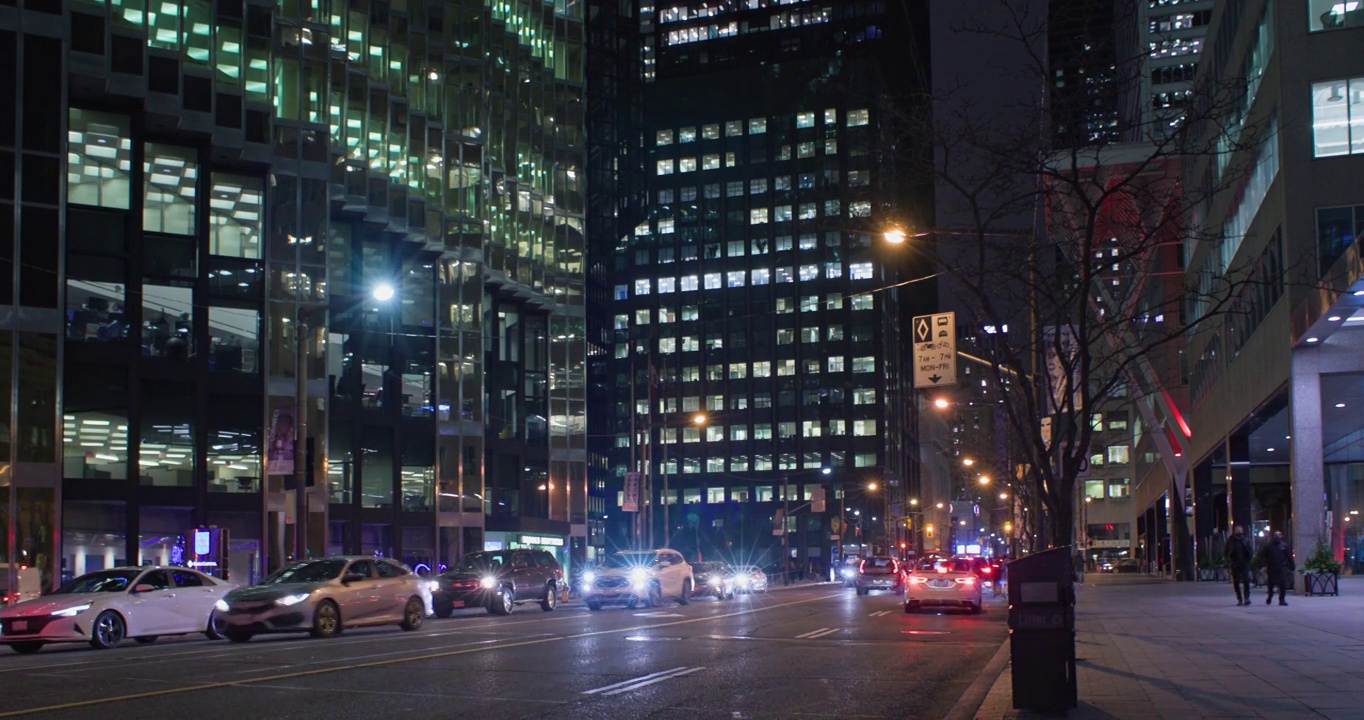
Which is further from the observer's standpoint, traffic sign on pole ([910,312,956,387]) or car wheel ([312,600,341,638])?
traffic sign on pole ([910,312,956,387])

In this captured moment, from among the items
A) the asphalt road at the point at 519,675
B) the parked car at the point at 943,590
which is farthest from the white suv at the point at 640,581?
the asphalt road at the point at 519,675

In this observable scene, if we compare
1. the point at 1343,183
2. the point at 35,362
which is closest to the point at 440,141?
the point at 35,362

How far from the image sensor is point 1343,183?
39.8 m

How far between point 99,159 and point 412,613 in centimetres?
2878

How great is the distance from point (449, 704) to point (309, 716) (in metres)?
1.52

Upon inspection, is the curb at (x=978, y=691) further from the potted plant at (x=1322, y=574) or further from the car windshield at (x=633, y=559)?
the potted plant at (x=1322, y=574)

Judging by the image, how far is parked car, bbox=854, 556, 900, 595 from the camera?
54.0 metres

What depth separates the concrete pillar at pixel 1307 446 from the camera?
4081cm

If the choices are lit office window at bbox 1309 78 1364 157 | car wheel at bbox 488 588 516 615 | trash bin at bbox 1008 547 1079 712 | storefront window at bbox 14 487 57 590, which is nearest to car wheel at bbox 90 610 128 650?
car wheel at bbox 488 588 516 615

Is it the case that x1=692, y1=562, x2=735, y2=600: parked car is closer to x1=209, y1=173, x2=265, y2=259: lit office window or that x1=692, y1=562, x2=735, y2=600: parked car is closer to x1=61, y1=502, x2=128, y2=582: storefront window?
x1=61, y1=502, x2=128, y2=582: storefront window

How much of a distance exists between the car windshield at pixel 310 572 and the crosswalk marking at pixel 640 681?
1083 cm

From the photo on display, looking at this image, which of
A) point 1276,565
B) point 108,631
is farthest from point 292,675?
point 1276,565

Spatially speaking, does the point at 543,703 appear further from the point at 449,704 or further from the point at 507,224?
the point at 507,224

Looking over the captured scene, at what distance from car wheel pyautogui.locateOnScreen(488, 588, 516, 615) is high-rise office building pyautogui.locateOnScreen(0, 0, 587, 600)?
18.6 ft
